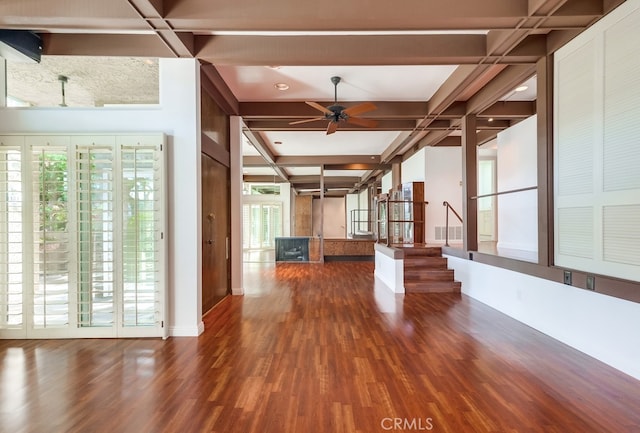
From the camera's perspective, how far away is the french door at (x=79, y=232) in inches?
132

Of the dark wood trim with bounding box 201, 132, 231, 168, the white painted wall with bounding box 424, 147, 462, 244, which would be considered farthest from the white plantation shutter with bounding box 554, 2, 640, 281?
the white painted wall with bounding box 424, 147, 462, 244

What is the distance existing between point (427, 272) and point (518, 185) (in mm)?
2515

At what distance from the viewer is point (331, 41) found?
3469 millimetres

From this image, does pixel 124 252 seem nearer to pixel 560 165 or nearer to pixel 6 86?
pixel 6 86

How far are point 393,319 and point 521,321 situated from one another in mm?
1566

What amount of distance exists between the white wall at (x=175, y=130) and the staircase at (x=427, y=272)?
12.2 ft

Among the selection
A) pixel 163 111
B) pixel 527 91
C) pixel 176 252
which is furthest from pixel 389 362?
pixel 527 91

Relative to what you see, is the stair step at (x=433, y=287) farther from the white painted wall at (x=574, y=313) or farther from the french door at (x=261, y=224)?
the french door at (x=261, y=224)

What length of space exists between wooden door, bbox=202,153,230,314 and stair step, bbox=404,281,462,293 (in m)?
3.20

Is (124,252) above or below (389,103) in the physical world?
below

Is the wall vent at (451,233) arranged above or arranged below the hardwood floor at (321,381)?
above

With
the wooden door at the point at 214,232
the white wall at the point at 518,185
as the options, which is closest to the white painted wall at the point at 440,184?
the white wall at the point at 518,185

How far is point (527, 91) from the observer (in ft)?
17.1

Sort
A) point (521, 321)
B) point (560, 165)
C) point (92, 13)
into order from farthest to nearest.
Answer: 1. point (521, 321)
2. point (560, 165)
3. point (92, 13)
